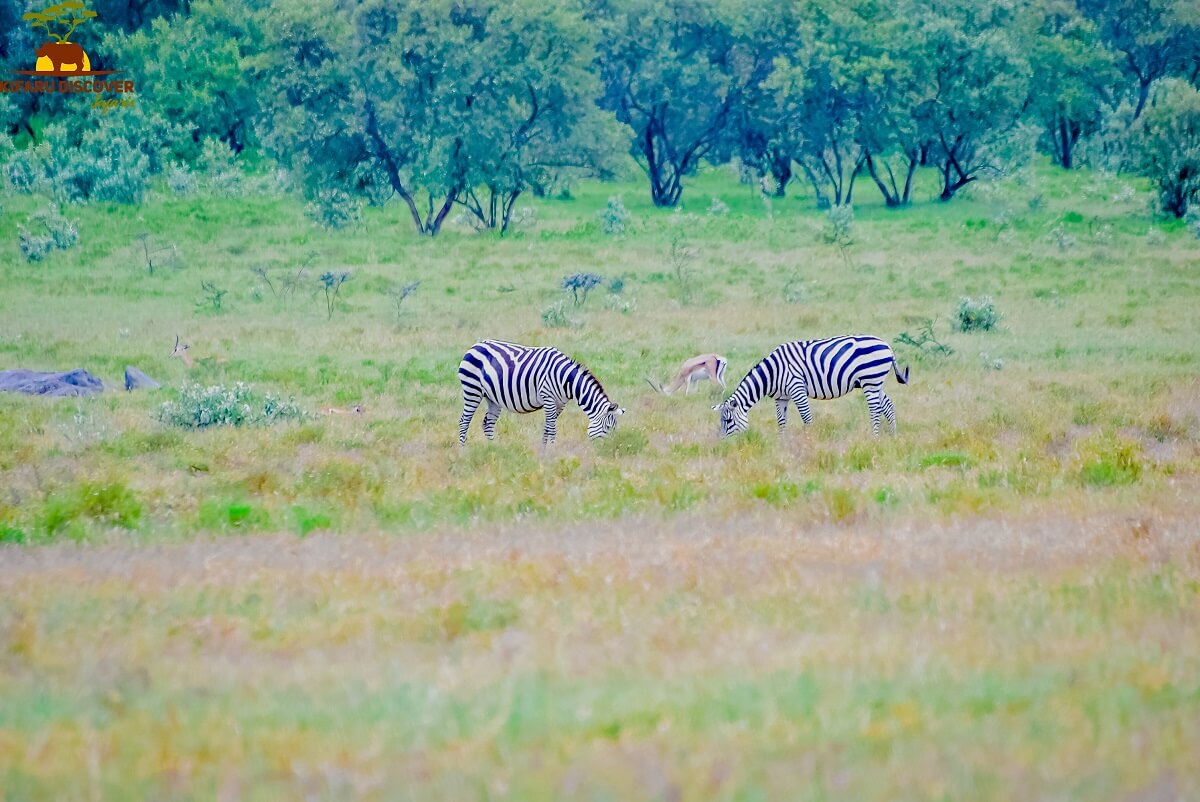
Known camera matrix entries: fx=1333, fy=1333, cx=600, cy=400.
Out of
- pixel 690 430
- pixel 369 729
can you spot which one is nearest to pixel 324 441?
pixel 690 430

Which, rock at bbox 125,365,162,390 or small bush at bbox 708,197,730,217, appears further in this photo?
small bush at bbox 708,197,730,217

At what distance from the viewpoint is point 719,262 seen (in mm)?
38219

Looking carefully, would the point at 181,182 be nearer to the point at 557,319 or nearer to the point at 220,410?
the point at 557,319

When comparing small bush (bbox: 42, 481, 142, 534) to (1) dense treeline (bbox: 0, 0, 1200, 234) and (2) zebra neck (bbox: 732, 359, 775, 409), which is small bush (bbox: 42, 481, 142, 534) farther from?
(1) dense treeline (bbox: 0, 0, 1200, 234)

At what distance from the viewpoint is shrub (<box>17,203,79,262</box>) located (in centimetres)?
3881

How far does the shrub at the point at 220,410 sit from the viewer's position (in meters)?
18.0

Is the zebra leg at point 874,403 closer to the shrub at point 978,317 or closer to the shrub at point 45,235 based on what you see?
the shrub at point 978,317

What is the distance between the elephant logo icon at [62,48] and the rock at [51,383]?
4194 cm

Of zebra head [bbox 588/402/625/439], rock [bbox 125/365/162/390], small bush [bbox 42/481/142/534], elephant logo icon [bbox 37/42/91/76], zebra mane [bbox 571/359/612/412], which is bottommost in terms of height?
rock [bbox 125/365/162/390]

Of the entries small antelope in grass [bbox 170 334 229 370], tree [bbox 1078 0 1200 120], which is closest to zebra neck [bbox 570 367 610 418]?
small antelope in grass [bbox 170 334 229 370]

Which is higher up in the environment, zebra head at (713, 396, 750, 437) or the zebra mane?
the zebra mane

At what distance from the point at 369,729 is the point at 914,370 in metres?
18.0

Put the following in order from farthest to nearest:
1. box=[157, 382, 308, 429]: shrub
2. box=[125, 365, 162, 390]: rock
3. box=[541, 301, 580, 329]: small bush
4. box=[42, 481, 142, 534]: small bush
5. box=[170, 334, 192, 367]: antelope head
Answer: box=[541, 301, 580, 329]: small bush → box=[170, 334, 192, 367]: antelope head → box=[125, 365, 162, 390]: rock → box=[157, 382, 308, 429]: shrub → box=[42, 481, 142, 534]: small bush

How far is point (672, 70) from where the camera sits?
6341 centimetres
